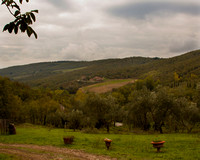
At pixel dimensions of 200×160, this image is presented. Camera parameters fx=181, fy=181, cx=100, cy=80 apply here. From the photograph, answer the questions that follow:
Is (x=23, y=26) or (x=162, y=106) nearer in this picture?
(x=23, y=26)

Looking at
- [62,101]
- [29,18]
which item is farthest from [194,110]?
[62,101]

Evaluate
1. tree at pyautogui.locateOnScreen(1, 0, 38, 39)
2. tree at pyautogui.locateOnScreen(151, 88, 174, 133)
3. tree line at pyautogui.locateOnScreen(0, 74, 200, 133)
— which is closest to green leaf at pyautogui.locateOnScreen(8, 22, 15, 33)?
tree at pyautogui.locateOnScreen(1, 0, 38, 39)

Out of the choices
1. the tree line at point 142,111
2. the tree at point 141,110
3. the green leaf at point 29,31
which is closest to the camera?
the green leaf at point 29,31

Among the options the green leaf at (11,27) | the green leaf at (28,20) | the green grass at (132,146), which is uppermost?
the green leaf at (28,20)

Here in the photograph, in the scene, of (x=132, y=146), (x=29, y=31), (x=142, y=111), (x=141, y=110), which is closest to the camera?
(x=29, y=31)

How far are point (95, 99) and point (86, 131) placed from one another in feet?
35.0

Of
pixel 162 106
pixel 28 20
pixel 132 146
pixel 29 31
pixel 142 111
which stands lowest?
pixel 132 146

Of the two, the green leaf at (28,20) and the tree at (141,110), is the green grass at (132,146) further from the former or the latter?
the tree at (141,110)

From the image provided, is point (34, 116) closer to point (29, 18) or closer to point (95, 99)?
point (95, 99)

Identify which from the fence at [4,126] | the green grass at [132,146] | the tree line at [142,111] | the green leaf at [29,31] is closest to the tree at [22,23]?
the green leaf at [29,31]

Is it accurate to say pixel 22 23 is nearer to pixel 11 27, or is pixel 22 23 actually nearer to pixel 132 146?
pixel 11 27

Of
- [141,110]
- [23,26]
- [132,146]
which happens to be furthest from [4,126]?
[23,26]

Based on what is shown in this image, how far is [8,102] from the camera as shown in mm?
50469

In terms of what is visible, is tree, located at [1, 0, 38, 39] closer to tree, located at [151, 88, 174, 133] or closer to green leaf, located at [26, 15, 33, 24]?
green leaf, located at [26, 15, 33, 24]
